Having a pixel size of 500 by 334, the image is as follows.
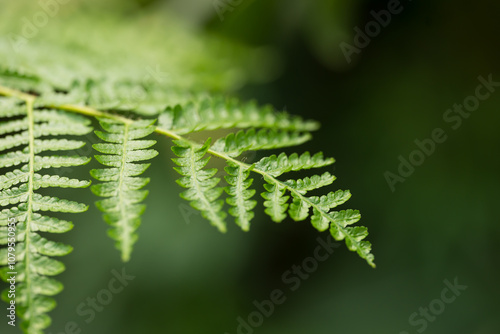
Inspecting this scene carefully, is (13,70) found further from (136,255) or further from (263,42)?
(263,42)

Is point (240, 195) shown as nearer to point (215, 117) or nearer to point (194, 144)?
point (194, 144)

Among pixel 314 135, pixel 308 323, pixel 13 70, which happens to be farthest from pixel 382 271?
pixel 13 70

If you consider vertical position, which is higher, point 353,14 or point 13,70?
point 13,70

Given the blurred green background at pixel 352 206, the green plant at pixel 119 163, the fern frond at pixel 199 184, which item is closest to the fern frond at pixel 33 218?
the green plant at pixel 119 163

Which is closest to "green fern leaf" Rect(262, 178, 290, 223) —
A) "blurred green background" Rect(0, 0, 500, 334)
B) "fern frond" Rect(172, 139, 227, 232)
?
"fern frond" Rect(172, 139, 227, 232)

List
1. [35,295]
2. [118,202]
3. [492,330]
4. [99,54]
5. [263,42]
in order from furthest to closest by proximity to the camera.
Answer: [263,42]
[99,54]
[492,330]
[118,202]
[35,295]

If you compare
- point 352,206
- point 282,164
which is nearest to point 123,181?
point 282,164

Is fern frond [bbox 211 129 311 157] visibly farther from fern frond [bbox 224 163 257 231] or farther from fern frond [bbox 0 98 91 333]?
fern frond [bbox 0 98 91 333]
